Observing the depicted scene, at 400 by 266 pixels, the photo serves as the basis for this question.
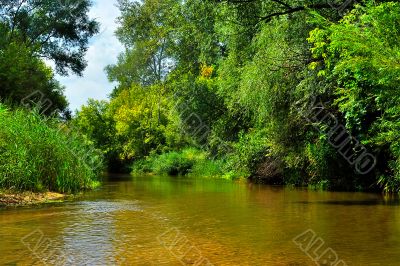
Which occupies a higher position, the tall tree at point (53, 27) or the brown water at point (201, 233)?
the tall tree at point (53, 27)

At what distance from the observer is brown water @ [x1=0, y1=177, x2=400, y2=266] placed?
6.46 m

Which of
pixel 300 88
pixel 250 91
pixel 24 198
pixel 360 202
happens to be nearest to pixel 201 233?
pixel 24 198

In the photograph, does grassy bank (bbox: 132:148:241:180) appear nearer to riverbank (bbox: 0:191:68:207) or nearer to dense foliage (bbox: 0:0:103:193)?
dense foliage (bbox: 0:0:103:193)

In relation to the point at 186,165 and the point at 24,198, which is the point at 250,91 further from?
the point at 186,165

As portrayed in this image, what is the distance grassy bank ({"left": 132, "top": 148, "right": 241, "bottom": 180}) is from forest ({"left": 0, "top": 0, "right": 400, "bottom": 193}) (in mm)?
125

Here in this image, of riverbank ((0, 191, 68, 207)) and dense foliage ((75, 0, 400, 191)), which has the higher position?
dense foliage ((75, 0, 400, 191))

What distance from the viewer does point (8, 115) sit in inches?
540

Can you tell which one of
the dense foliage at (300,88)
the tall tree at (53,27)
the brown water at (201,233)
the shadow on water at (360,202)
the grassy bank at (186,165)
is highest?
the tall tree at (53,27)

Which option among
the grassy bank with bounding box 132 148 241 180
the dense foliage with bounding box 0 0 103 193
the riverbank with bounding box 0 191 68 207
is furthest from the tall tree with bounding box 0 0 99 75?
the riverbank with bounding box 0 191 68 207

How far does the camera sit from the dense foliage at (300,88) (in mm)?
9477

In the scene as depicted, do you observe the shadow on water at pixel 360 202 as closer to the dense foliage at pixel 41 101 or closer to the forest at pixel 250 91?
the forest at pixel 250 91

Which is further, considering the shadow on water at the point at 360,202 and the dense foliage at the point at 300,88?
the shadow on water at the point at 360,202

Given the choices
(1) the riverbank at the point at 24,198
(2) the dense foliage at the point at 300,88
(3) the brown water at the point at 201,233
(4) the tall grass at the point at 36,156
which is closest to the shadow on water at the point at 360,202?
(3) the brown water at the point at 201,233

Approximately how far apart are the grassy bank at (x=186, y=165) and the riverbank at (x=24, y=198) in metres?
15.4
